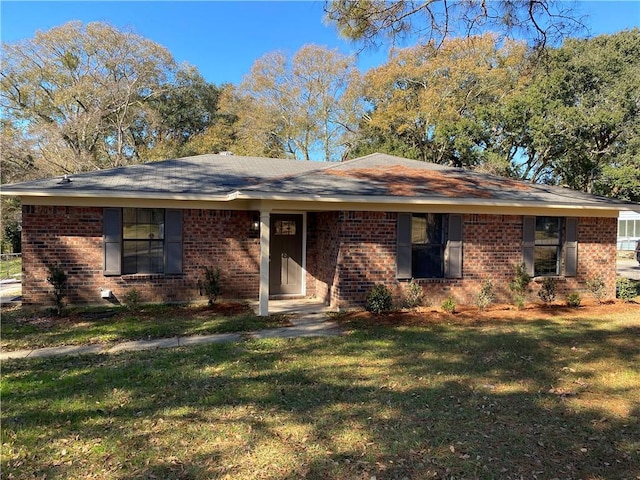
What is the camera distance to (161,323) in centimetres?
759

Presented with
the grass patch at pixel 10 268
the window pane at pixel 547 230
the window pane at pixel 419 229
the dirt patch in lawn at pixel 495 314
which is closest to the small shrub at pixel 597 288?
the dirt patch in lawn at pixel 495 314

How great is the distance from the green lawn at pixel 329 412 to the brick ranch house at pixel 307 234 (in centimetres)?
287

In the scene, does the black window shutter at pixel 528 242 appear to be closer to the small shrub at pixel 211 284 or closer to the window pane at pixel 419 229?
the window pane at pixel 419 229

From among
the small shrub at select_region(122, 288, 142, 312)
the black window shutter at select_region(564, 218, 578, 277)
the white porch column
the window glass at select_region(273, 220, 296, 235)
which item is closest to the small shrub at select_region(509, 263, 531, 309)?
the black window shutter at select_region(564, 218, 578, 277)

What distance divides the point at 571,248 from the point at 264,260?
690 cm

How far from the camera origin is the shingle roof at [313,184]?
26.7 ft

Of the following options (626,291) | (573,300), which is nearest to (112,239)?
(573,300)

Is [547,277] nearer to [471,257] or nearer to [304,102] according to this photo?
[471,257]

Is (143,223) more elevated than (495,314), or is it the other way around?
(143,223)

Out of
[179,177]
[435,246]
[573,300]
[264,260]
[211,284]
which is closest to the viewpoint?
[264,260]

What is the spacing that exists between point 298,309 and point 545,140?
55.0ft

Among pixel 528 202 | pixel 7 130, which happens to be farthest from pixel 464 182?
pixel 7 130

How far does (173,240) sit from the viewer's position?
9.19 metres

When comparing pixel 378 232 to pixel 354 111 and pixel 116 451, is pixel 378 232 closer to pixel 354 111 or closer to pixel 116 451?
pixel 116 451
